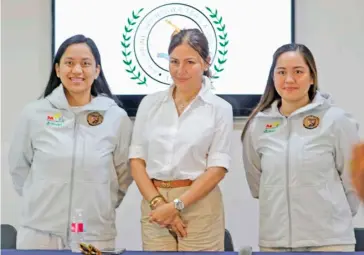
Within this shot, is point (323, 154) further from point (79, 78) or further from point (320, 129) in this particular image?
point (79, 78)

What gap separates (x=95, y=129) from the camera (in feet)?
8.61

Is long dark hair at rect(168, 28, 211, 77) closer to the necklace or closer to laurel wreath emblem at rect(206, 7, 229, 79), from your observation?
the necklace

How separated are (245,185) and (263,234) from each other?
1151 millimetres

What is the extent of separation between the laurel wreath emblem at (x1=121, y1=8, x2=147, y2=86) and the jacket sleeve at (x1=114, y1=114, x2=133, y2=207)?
1.03m

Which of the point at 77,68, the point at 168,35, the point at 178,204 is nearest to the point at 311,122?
the point at 178,204

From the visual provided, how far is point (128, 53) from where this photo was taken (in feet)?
12.3

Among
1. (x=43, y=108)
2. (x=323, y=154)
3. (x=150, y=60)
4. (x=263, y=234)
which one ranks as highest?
(x=150, y=60)

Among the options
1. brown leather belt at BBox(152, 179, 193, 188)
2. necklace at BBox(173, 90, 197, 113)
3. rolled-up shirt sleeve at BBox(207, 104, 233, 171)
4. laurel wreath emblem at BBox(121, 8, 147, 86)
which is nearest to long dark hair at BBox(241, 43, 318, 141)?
rolled-up shirt sleeve at BBox(207, 104, 233, 171)

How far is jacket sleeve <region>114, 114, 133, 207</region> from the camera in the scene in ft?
8.68

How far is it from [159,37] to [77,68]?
4.08 ft

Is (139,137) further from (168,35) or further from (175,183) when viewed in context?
(168,35)

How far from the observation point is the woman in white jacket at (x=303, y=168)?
2.47m

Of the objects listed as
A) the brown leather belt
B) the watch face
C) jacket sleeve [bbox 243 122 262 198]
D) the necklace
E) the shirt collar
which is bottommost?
the watch face

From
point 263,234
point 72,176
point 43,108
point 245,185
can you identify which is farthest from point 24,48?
point 263,234
